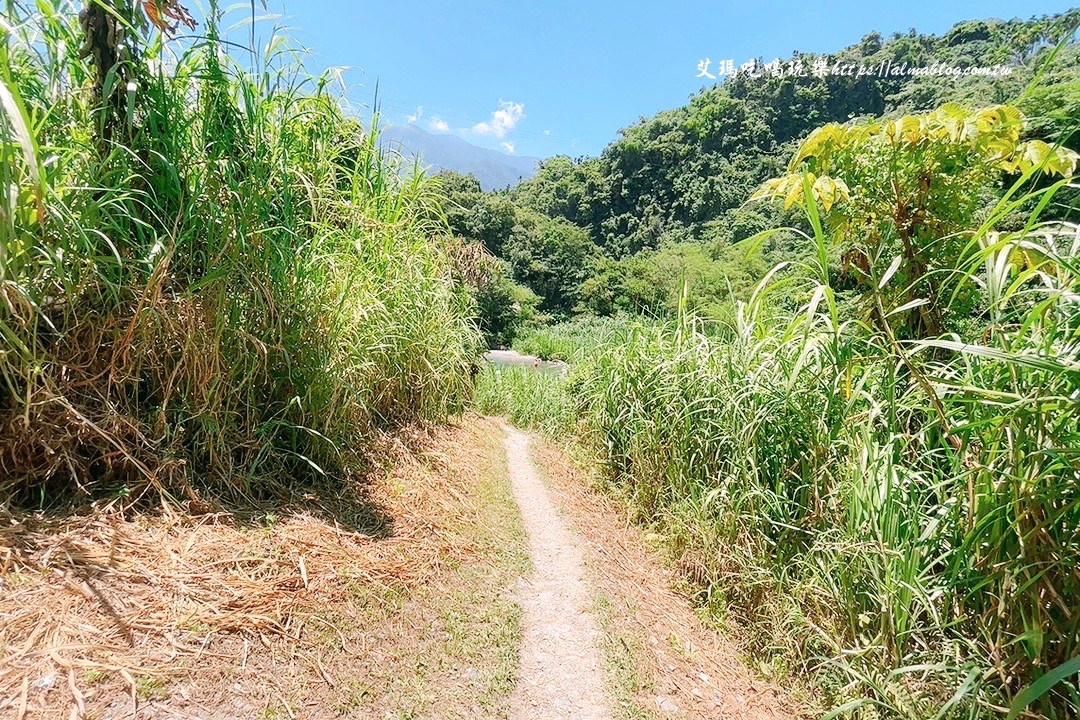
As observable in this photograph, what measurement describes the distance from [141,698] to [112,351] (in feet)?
3.53

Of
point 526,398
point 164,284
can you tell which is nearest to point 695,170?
point 526,398

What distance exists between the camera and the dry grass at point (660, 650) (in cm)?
179

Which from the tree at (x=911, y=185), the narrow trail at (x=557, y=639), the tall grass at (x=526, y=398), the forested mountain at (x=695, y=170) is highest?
the forested mountain at (x=695, y=170)

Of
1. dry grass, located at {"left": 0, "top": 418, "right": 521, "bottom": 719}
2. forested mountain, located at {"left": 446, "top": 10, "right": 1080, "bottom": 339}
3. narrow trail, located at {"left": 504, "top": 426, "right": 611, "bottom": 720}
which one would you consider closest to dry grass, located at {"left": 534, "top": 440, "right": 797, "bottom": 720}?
narrow trail, located at {"left": 504, "top": 426, "right": 611, "bottom": 720}

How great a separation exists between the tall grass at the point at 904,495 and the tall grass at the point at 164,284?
199 centimetres

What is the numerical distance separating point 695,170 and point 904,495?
54.0 meters

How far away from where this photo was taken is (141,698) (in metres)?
1.07

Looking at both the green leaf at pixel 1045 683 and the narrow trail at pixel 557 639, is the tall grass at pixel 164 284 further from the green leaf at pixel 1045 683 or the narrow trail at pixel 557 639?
the green leaf at pixel 1045 683

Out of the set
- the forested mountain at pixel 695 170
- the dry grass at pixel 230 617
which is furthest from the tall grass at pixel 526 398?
the forested mountain at pixel 695 170

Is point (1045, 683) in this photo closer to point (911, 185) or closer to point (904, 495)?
point (904, 495)

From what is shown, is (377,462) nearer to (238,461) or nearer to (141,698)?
(238,461)

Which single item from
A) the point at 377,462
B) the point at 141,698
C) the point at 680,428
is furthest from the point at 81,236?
the point at 680,428

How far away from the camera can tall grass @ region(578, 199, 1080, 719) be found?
1.27 meters

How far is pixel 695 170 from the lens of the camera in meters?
49.8
